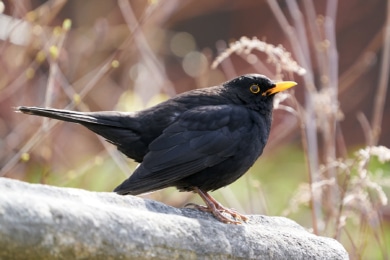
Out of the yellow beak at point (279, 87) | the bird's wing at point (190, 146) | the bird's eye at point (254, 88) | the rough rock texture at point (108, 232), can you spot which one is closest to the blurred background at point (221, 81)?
the yellow beak at point (279, 87)

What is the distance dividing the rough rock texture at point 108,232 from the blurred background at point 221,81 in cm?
89

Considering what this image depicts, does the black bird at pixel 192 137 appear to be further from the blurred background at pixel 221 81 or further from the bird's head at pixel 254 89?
the blurred background at pixel 221 81

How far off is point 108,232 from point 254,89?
2.25 metres

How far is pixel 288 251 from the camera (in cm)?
352

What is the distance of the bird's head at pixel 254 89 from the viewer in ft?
15.8

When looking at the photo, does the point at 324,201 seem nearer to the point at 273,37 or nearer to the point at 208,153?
the point at 208,153

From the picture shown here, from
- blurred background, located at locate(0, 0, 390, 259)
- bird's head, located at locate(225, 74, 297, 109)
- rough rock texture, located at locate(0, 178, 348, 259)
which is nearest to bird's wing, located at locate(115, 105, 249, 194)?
bird's head, located at locate(225, 74, 297, 109)

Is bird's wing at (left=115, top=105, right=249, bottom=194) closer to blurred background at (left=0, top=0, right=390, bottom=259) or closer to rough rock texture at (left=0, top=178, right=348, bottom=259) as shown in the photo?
blurred background at (left=0, top=0, right=390, bottom=259)

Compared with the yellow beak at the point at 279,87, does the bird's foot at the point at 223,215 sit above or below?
below

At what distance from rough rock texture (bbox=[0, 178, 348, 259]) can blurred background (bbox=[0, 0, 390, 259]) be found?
2.92ft

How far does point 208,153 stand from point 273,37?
520cm

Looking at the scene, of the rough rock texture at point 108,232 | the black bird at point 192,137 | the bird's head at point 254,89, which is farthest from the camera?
the bird's head at point 254,89

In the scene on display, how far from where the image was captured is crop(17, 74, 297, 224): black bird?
13.9 ft

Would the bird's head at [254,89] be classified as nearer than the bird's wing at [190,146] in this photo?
No
